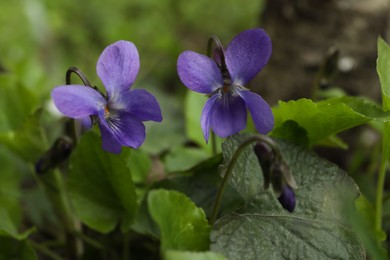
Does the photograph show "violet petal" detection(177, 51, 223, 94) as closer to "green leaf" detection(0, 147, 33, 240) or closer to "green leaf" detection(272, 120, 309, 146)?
"green leaf" detection(272, 120, 309, 146)

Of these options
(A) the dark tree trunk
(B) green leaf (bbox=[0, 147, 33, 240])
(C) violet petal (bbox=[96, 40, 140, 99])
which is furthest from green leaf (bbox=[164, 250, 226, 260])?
(A) the dark tree trunk

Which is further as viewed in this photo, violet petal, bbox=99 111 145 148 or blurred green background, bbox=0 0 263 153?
blurred green background, bbox=0 0 263 153

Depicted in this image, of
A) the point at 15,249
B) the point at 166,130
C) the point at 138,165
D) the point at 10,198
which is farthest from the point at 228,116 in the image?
the point at 166,130

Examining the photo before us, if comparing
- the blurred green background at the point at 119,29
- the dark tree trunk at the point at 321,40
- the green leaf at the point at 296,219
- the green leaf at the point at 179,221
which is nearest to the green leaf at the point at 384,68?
the green leaf at the point at 296,219

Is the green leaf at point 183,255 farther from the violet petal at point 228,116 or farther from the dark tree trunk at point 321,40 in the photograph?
the dark tree trunk at point 321,40

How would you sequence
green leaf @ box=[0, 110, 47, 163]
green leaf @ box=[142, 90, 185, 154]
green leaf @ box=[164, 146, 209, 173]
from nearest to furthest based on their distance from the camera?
1. green leaf @ box=[0, 110, 47, 163]
2. green leaf @ box=[164, 146, 209, 173]
3. green leaf @ box=[142, 90, 185, 154]

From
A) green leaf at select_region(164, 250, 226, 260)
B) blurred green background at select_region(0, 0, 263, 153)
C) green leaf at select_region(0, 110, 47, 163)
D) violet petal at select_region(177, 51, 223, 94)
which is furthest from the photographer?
blurred green background at select_region(0, 0, 263, 153)

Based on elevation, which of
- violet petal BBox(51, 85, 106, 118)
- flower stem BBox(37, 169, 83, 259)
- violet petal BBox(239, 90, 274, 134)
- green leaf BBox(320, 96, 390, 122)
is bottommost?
flower stem BBox(37, 169, 83, 259)
